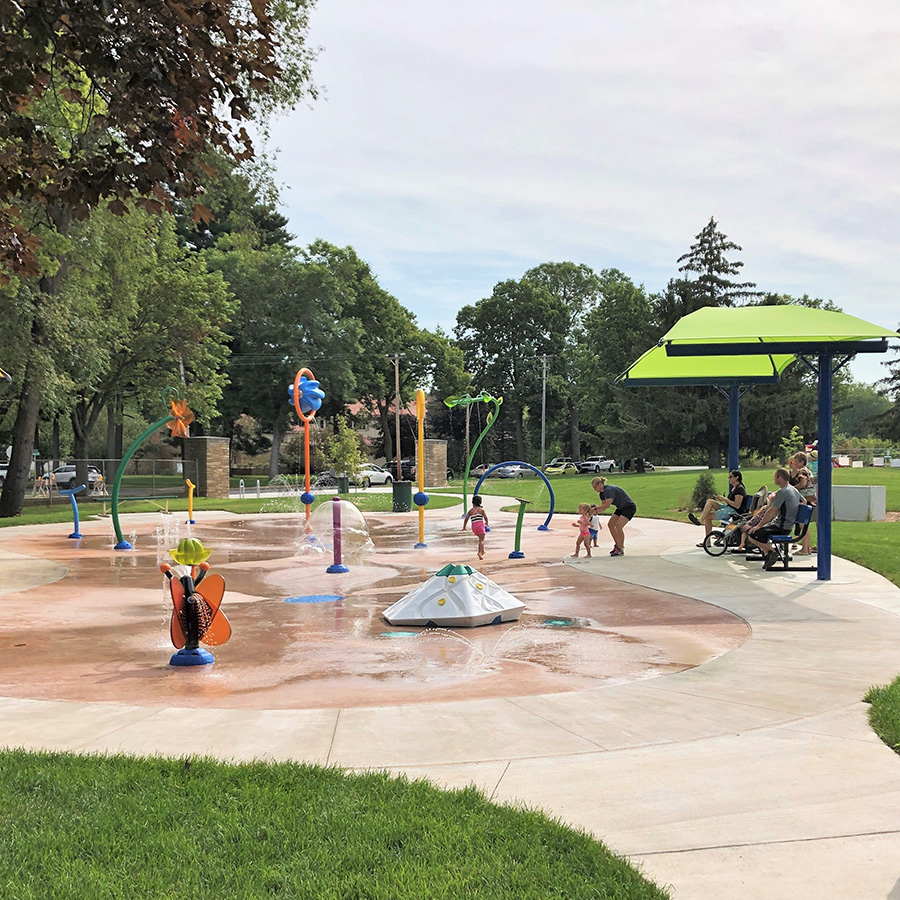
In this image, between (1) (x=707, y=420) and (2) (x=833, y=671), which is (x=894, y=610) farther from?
(1) (x=707, y=420)

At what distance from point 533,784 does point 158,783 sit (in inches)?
80.8

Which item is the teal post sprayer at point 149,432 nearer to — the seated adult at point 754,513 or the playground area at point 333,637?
the playground area at point 333,637

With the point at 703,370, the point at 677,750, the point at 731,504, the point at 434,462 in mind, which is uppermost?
the point at 703,370

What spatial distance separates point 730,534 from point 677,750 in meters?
10.7

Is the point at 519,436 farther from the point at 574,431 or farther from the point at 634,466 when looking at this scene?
the point at 634,466

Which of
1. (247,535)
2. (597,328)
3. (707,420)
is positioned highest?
(597,328)

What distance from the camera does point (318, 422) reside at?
7369cm

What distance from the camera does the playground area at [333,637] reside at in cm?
760

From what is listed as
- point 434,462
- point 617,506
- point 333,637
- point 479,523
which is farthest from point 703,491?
point 434,462

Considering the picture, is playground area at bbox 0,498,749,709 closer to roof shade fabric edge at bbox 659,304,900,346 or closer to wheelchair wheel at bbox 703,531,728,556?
wheelchair wheel at bbox 703,531,728,556

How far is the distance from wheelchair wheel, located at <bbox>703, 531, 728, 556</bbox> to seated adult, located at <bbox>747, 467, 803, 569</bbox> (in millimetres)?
1511

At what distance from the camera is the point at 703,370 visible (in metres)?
20.4

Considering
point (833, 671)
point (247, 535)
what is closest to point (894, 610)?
point (833, 671)

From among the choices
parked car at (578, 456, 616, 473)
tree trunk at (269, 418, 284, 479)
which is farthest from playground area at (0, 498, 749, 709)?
parked car at (578, 456, 616, 473)
